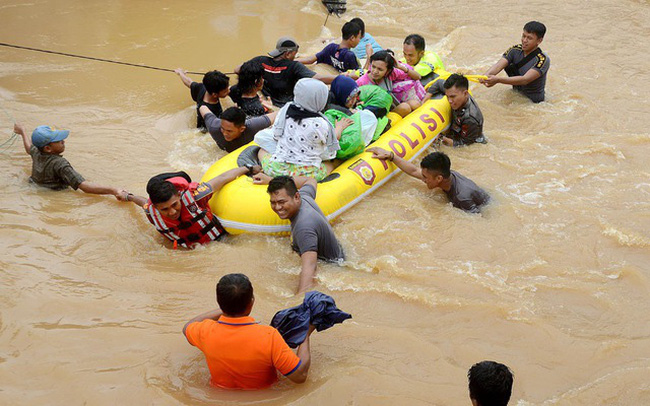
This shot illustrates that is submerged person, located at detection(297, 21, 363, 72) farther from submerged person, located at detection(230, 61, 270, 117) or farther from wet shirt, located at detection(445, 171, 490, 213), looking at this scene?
wet shirt, located at detection(445, 171, 490, 213)

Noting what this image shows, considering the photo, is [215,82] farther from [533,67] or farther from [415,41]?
[533,67]

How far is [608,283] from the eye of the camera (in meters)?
4.45

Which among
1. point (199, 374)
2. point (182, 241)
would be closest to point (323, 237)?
point (182, 241)

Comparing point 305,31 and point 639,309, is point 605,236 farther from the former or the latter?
point 305,31

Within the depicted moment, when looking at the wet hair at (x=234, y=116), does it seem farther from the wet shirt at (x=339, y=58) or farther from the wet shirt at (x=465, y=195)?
the wet shirt at (x=339, y=58)

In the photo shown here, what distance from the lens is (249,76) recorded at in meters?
6.27

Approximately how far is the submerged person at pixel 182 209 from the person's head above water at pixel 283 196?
0.65 meters

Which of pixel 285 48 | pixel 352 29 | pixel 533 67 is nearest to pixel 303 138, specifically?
pixel 285 48

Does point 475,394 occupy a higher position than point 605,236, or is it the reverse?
point 475,394

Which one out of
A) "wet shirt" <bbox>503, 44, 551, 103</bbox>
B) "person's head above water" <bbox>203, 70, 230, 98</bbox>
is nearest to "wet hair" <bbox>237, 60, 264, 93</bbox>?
"person's head above water" <bbox>203, 70, 230, 98</bbox>

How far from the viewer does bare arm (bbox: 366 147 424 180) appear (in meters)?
5.63

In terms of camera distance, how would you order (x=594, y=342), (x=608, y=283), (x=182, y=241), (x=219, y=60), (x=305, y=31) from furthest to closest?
1. (x=305, y=31)
2. (x=219, y=60)
3. (x=182, y=241)
4. (x=608, y=283)
5. (x=594, y=342)

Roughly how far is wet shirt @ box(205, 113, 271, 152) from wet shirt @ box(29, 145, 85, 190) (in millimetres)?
1311

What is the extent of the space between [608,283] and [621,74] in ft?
15.9
